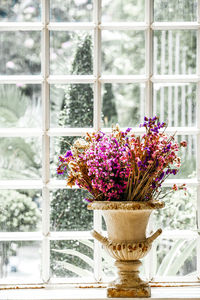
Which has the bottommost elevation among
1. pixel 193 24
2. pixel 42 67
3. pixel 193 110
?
pixel 193 110

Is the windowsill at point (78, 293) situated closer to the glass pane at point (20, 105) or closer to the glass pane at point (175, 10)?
the glass pane at point (20, 105)

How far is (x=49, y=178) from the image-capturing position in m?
2.28

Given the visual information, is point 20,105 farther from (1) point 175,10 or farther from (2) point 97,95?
(1) point 175,10

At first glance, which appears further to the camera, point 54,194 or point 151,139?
point 54,194

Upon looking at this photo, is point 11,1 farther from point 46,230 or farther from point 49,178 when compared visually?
point 46,230

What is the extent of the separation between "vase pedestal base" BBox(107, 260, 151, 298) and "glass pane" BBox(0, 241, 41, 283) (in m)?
0.43

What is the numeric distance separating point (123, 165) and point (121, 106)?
449mm

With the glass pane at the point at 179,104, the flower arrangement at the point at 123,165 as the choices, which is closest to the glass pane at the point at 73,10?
the glass pane at the point at 179,104

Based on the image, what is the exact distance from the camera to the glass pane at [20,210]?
2293 millimetres

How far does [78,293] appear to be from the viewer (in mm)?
2129

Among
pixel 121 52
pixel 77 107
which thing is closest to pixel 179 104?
pixel 121 52

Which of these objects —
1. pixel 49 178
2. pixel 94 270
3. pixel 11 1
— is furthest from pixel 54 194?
pixel 11 1

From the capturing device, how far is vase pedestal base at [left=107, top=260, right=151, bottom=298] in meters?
2.00

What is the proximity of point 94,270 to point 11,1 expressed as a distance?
1296mm
